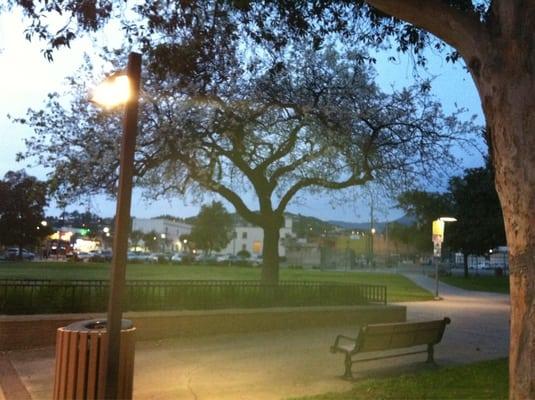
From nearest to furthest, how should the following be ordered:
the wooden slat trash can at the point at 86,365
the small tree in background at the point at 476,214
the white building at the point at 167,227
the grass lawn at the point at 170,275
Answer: the wooden slat trash can at the point at 86,365 → the grass lawn at the point at 170,275 → the small tree in background at the point at 476,214 → the white building at the point at 167,227

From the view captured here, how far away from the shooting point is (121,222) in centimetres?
566

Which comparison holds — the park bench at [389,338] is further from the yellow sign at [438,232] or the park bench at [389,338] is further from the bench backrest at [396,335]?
the yellow sign at [438,232]

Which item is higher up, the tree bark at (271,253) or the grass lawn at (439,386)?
the tree bark at (271,253)

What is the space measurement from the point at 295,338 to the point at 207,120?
586 centimetres

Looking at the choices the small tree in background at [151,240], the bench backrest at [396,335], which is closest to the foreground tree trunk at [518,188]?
the bench backrest at [396,335]

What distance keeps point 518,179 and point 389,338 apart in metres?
4.86

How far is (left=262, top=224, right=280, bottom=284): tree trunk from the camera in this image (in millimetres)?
18359

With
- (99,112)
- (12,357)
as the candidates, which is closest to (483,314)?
(99,112)

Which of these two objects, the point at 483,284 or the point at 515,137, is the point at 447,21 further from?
the point at 483,284

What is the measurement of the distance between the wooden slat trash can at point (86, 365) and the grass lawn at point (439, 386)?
2561 mm

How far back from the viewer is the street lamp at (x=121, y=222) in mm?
5488

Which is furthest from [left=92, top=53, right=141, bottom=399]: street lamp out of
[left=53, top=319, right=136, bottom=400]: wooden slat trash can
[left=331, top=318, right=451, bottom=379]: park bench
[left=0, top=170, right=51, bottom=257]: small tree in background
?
[left=0, top=170, right=51, bottom=257]: small tree in background

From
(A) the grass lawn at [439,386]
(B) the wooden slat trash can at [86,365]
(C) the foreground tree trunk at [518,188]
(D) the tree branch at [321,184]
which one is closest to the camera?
(C) the foreground tree trunk at [518,188]

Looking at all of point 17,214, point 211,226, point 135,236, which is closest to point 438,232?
point 17,214
